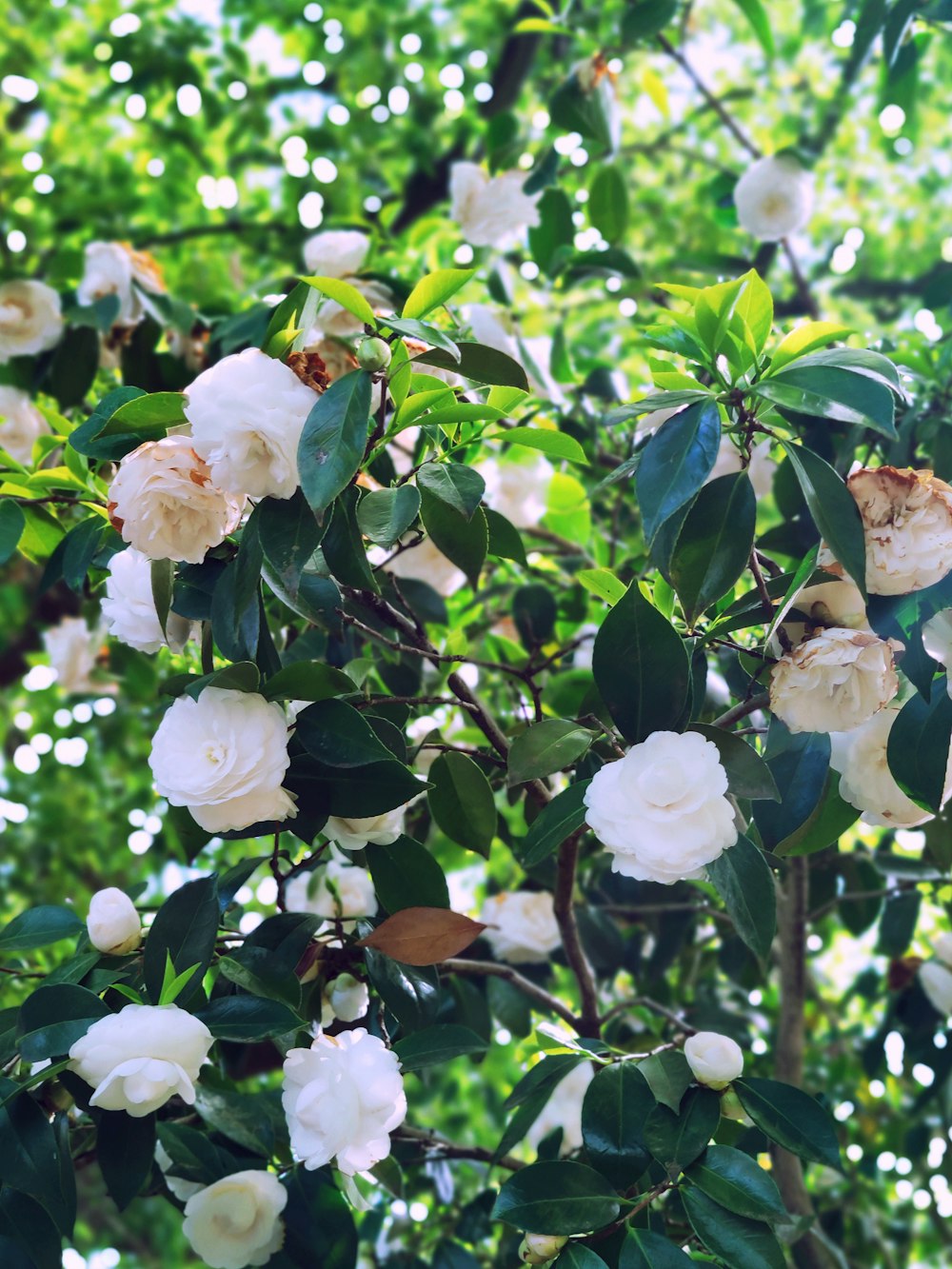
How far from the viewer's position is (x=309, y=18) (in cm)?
290

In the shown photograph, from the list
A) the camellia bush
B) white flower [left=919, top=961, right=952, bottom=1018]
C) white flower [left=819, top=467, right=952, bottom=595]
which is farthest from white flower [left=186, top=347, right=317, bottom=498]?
white flower [left=919, top=961, right=952, bottom=1018]

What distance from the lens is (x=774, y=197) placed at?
4.91 feet

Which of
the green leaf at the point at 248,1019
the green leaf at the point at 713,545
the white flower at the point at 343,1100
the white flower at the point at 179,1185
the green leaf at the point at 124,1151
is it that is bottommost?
the white flower at the point at 179,1185

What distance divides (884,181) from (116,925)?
3.22m

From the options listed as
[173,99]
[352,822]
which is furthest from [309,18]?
[352,822]

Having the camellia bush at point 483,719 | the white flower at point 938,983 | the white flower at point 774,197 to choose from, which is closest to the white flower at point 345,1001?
the camellia bush at point 483,719

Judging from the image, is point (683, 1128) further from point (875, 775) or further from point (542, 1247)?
point (875, 775)

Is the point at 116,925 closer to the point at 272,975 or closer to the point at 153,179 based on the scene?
the point at 272,975

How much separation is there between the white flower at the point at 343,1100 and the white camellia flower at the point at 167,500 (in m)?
0.35

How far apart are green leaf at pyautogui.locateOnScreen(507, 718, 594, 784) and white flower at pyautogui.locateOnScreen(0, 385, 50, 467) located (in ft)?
2.85

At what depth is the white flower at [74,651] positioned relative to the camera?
1581mm

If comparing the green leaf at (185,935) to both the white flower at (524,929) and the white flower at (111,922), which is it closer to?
the white flower at (111,922)

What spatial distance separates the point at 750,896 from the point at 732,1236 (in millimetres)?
214

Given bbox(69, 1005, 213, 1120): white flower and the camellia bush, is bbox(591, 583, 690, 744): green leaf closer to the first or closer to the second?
the camellia bush
